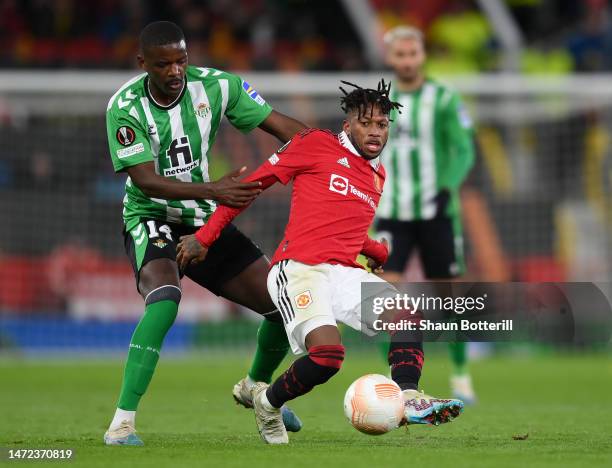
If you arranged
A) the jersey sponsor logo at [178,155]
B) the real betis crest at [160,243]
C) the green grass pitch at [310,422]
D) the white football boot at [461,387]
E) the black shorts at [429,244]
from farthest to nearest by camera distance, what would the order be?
1. the white football boot at [461,387]
2. the black shorts at [429,244]
3. the jersey sponsor logo at [178,155]
4. the real betis crest at [160,243]
5. the green grass pitch at [310,422]

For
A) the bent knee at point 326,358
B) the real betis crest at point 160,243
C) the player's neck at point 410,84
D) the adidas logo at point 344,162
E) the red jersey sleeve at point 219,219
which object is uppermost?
the player's neck at point 410,84

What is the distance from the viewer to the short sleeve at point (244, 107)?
275 inches

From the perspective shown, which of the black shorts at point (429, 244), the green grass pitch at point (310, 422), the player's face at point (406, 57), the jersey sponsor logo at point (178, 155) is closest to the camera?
the green grass pitch at point (310, 422)

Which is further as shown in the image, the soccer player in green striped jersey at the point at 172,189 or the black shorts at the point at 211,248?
the black shorts at the point at 211,248

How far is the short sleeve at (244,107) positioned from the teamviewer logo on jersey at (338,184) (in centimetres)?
78

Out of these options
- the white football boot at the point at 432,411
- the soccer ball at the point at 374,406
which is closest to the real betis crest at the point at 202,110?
the soccer ball at the point at 374,406

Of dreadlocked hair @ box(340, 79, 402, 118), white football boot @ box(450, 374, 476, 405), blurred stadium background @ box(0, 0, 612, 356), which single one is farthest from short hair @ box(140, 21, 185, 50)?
blurred stadium background @ box(0, 0, 612, 356)

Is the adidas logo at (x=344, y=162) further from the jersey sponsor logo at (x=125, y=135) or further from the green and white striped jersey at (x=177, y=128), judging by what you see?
the jersey sponsor logo at (x=125, y=135)

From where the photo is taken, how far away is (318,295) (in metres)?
6.10

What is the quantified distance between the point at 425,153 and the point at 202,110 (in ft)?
10.2

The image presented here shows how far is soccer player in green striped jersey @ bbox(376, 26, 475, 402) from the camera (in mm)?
9289

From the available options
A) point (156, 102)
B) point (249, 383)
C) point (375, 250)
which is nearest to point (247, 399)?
point (249, 383)

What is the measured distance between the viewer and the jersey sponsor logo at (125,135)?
21.5 ft

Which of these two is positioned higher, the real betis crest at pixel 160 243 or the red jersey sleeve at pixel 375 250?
the real betis crest at pixel 160 243
